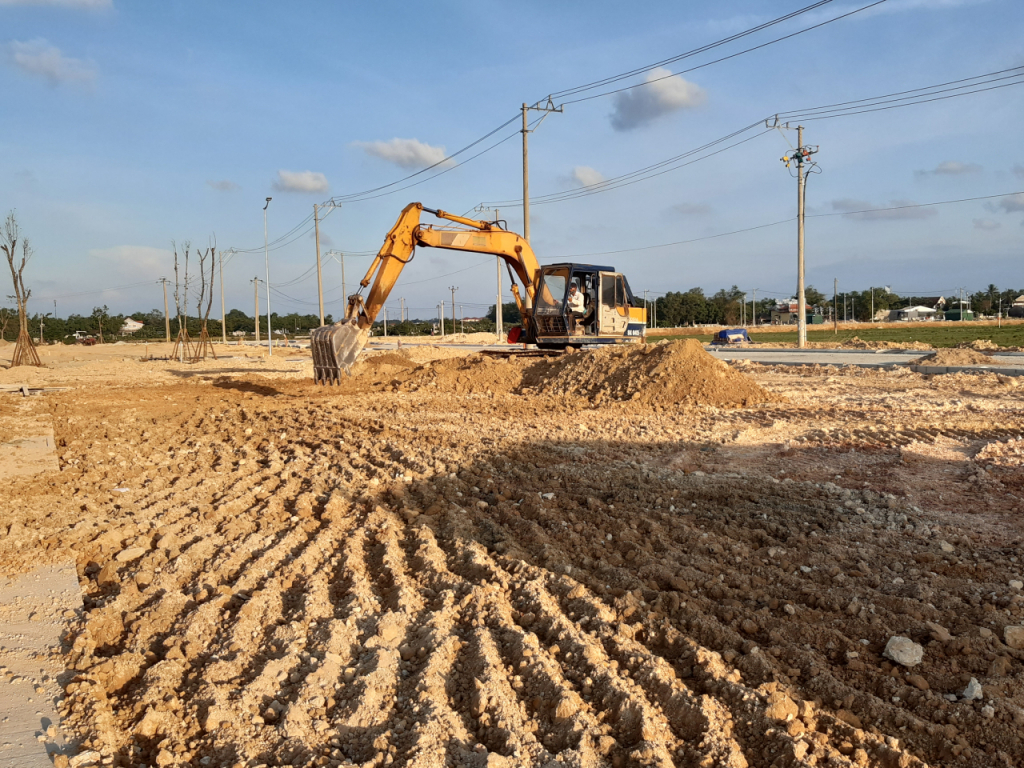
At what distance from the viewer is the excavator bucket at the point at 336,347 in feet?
46.0

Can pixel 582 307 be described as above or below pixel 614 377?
above

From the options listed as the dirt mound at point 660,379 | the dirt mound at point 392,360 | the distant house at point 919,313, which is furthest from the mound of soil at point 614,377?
the distant house at point 919,313

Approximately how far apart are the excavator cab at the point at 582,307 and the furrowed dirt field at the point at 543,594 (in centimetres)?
746

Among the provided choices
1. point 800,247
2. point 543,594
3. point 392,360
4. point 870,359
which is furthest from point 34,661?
point 800,247

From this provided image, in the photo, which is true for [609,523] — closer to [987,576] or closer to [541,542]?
[541,542]

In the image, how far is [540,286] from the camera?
17.0 m

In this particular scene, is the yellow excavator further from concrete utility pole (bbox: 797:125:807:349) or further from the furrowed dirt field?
concrete utility pole (bbox: 797:125:807:349)

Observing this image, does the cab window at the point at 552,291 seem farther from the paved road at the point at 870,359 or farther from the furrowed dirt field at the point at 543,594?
the furrowed dirt field at the point at 543,594

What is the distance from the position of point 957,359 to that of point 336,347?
15.0m

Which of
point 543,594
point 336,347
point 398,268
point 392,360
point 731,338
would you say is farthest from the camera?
point 731,338

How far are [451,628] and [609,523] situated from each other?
7.11ft

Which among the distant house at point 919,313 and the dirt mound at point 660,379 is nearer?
the dirt mound at point 660,379

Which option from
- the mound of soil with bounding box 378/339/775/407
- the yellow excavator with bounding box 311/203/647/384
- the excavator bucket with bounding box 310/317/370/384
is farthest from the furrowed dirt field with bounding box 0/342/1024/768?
the yellow excavator with bounding box 311/203/647/384

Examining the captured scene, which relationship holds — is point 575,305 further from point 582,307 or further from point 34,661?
point 34,661
